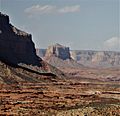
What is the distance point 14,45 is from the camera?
168 metres

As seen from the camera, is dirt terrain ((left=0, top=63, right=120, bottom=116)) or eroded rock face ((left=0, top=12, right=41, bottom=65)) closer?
dirt terrain ((left=0, top=63, right=120, bottom=116))

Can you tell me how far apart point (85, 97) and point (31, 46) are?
74.2 m

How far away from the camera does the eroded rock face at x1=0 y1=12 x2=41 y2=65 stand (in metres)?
154

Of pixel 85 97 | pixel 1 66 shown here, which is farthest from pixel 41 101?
pixel 1 66

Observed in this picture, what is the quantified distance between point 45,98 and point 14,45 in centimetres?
6994

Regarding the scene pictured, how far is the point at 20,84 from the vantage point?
124 metres

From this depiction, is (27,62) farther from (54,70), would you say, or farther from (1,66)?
(1,66)

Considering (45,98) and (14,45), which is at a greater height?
(14,45)

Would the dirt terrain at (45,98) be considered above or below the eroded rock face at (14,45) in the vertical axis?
below

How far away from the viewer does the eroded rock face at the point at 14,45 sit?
154163 millimetres

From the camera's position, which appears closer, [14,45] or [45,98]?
[45,98]

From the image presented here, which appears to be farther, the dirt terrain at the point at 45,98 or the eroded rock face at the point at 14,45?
the eroded rock face at the point at 14,45

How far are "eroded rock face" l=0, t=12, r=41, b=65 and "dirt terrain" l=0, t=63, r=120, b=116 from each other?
1521cm

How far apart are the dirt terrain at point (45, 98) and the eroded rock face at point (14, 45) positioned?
1521 centimetres
